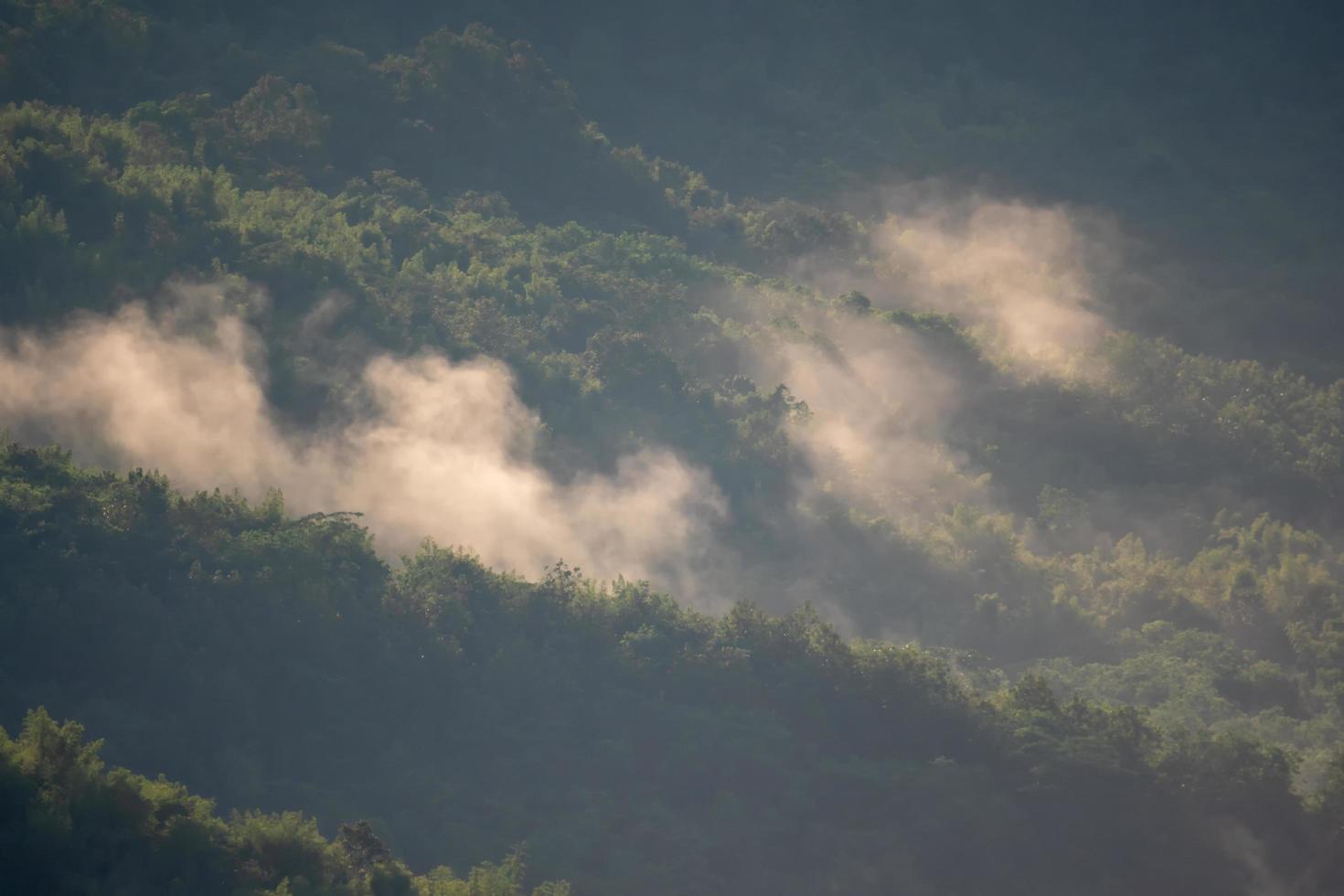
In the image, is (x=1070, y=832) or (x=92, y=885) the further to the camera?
(x=1070, y=832)

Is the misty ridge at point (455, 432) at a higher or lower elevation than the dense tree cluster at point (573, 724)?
higher

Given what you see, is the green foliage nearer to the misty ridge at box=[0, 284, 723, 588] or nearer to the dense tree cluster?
the dense tree cluster

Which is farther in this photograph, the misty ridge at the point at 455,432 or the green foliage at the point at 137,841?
the misty ridge at the point at 455,432

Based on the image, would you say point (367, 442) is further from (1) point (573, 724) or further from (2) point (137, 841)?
(2) point (137, 841)

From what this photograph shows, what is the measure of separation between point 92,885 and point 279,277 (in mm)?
46159

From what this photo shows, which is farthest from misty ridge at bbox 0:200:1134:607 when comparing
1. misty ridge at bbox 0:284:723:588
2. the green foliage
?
the green foliage

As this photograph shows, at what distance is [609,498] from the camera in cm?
8056

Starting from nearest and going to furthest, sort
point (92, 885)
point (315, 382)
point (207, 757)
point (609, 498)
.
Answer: point (92, 885)
point (207, 757)
point (315, 382)
point (609, 498)

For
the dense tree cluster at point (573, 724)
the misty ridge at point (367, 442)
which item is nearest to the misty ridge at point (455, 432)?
the misty ridge at point (367, 442)

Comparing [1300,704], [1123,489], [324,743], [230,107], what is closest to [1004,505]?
[1123,489]

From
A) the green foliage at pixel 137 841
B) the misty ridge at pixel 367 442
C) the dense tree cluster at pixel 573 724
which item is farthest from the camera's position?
the misty ridge at pixel 367 442

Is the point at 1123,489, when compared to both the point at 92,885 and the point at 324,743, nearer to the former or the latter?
the point at 324,743

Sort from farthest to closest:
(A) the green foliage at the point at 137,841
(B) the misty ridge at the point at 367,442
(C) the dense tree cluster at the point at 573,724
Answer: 1. (B) the misty ridge at the point at 367,442
2. (C) the dense tree cluster at the point at 573,724
3. (A) the green foliage at the point at 137,841

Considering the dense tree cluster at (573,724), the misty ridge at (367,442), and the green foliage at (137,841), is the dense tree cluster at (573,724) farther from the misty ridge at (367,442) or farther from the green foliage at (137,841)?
the misty ridge at (367,442)
